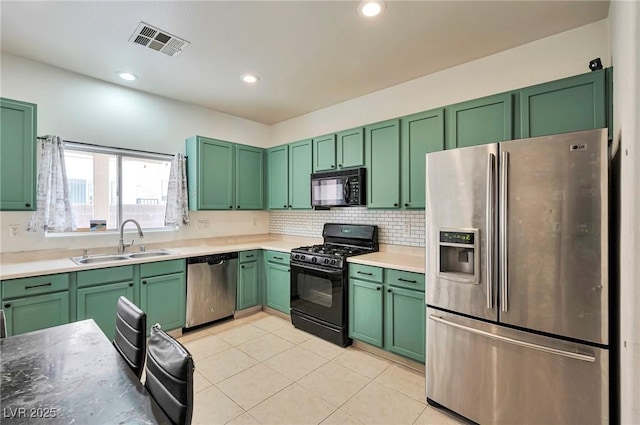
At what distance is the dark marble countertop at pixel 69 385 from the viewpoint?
905mm

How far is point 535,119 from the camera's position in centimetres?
219

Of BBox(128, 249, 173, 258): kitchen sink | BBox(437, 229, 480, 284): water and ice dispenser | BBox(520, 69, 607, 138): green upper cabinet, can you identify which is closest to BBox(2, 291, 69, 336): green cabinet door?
BBox(128, 249, 173, 258): kitchen sink

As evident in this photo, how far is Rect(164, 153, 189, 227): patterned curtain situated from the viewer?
3.70m

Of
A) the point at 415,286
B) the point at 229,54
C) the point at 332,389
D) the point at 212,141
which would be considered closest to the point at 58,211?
the point at 212,141

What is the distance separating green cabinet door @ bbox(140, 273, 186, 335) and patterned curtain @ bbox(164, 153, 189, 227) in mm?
785

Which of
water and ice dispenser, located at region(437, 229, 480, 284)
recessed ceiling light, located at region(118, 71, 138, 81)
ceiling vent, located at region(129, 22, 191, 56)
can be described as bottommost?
water and ice dispenser, located at region(437, 229, 480, 284)

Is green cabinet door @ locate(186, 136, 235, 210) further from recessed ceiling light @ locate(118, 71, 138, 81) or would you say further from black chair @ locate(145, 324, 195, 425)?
black chair @ locate(145, 324, 195, 425)

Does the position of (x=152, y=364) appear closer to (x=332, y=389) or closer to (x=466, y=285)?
(x=332, y=389)

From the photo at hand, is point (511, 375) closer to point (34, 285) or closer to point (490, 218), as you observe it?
point (490, 218)

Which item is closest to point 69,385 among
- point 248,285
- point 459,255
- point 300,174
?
point 459,255

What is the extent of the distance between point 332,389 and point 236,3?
2.92m

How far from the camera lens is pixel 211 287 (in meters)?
3.54

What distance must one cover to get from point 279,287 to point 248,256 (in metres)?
0.58

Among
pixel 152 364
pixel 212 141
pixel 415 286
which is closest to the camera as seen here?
pixel 152 364
